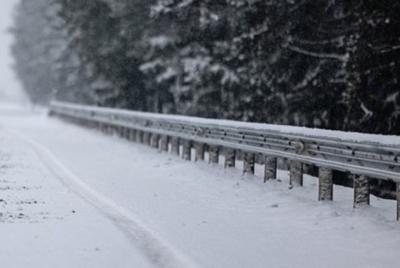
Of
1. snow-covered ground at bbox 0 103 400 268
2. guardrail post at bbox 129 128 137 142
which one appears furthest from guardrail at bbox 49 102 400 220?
guardrail post at bbox 129 128 137 142

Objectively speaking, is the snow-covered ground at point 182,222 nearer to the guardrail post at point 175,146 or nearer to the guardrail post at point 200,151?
the guardrail post at point 200,151

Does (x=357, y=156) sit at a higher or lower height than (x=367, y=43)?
lower

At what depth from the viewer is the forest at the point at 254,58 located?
16188mm

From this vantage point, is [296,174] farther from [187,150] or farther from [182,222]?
[187,150]

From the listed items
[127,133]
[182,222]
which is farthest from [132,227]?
[127,133]

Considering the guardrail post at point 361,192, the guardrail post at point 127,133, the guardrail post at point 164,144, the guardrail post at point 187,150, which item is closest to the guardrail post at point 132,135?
the guardrail post at point 127,133

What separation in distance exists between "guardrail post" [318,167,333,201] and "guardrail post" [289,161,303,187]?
1.21 m

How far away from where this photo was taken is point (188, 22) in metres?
23.7

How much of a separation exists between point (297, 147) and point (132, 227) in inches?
152

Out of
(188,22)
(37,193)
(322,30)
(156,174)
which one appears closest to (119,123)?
(188,22)

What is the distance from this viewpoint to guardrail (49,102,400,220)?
29.1 feet

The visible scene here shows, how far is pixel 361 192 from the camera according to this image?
9328mm

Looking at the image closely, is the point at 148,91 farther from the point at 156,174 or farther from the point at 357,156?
the point at 357,156

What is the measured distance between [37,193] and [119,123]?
47.0 ft
